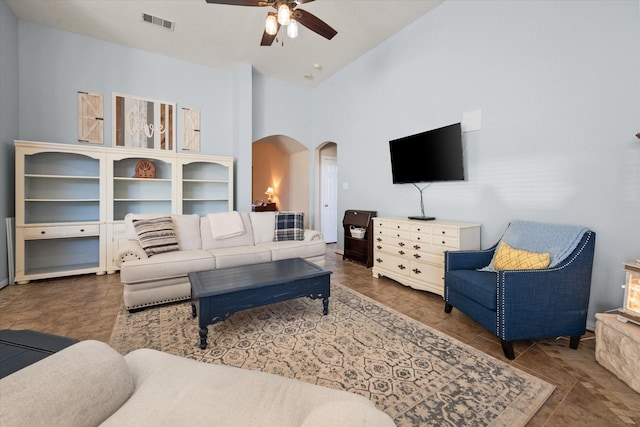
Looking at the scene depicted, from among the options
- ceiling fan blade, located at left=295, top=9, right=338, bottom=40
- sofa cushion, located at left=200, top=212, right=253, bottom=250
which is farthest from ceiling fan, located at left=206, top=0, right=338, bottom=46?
sofa cushion, located at left=200, top=212, right=253, bottom=250

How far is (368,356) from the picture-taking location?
6.00ft

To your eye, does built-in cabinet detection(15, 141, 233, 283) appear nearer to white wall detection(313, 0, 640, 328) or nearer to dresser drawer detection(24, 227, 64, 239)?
dresser drawer detection(24, 227, 64, 239)

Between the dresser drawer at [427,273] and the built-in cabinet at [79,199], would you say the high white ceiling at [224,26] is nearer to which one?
the built-in cabinet at [79,199]

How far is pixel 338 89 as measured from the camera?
5.12 m

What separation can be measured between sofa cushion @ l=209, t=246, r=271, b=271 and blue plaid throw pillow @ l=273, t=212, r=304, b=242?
1.73ft

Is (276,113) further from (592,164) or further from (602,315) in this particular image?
(602,315)

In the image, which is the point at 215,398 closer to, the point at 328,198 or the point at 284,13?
the point at 284,13

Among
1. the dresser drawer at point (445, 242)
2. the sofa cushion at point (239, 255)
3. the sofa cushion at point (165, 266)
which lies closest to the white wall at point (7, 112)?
the sofa cushion at point (165, 266)

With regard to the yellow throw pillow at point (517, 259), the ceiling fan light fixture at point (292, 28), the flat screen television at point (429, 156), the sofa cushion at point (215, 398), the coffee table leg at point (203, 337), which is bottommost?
the coffee table leg at point (203, 337)

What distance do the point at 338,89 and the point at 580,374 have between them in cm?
501

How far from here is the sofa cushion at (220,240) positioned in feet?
10.9

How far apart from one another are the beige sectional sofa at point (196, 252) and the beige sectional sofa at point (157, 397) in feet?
6.03

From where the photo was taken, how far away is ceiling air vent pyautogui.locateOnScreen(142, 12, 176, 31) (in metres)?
3.52

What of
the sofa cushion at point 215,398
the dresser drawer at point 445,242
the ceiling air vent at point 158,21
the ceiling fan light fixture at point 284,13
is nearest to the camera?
the sofa cushion at point 215,398
